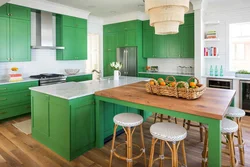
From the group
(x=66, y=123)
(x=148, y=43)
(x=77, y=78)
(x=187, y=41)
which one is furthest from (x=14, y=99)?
(x=187, y=41)

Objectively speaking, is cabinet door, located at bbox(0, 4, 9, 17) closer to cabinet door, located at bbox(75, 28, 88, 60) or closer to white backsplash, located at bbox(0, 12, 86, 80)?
white backsplash, located at bbox(0, 12, 86, 80)

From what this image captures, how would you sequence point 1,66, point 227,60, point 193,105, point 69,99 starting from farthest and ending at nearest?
point 227,60, point 1,66, point 69,99, point 193,105

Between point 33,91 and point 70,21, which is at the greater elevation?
point 70,21

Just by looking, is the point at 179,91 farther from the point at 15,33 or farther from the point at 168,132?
the point at 15,33

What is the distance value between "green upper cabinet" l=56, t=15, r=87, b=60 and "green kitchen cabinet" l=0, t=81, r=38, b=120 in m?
1.55

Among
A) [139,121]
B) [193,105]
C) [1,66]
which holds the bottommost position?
[139,121]

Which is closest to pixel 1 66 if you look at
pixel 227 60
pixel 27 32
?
pixel 27 32

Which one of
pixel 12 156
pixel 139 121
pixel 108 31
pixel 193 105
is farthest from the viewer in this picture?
pixel 108 31

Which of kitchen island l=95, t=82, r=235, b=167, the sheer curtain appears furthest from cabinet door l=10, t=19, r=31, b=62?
kitchen island l=95, t=82, r=235, b=167

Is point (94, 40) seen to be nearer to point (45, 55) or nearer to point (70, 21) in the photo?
point (70, 21)

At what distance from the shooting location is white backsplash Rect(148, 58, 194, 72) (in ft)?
19.5

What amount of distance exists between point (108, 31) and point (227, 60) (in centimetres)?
426

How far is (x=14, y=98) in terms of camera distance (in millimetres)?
4320

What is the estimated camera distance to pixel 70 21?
5.76 metres
